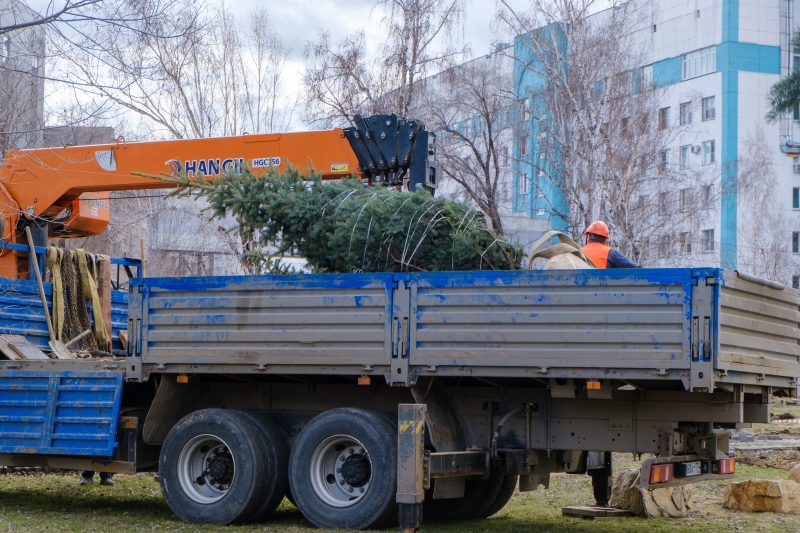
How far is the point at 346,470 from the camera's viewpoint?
8203 mm

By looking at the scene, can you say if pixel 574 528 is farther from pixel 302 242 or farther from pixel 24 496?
pixel 24 496

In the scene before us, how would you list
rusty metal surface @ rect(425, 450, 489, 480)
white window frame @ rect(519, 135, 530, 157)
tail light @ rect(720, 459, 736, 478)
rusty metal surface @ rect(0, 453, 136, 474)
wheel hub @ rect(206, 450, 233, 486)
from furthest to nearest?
white window frame @ rect(519, 135, 530, 157), rusty metal surface @ rect(0, 453, 136, 474), wheel hub @ rect(206, 450, 233, 486), tail light @ rect(720, 459, 736, 478), rusty metal surface @ rect(425, 450, 489, 480)

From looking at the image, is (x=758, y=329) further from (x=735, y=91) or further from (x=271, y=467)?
(x=735, y=91)

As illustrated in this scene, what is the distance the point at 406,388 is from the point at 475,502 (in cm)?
156

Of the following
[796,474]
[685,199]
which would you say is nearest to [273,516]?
[796,474]

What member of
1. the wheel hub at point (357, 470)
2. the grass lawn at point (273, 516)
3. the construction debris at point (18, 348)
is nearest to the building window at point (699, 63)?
the grass lawn at point (273, 516)

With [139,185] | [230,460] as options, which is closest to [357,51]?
[139,185]

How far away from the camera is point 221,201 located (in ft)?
32.1

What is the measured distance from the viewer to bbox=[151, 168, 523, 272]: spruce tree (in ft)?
29.7

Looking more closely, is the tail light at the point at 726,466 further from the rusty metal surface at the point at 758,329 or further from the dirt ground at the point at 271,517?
the rusty metal surface at the point at 758,329

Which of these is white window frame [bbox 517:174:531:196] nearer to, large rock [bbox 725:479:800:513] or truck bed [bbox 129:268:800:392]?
large rock [bbox 725:479:800:513]

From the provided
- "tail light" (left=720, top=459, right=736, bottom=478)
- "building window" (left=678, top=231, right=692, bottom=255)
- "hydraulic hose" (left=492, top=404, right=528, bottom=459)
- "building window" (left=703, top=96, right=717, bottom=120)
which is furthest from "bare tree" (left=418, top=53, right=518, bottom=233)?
"building window" (left=703, top=96, right=717, bottom=120)

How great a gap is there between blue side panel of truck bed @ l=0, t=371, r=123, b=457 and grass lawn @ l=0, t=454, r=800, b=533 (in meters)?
0.63

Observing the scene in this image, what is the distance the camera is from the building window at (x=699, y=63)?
39969 mm
